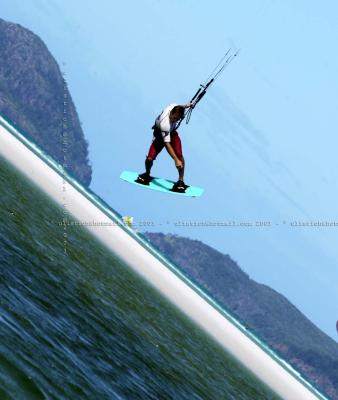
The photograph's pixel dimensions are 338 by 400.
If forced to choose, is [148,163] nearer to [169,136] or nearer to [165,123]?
[169,136]

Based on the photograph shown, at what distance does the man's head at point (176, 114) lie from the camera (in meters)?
32.3

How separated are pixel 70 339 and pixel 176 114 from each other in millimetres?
8789

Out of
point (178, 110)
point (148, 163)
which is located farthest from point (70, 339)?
point (148, 163)

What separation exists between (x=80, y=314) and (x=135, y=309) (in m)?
22.0

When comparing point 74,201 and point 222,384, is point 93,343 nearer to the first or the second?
point 222,384

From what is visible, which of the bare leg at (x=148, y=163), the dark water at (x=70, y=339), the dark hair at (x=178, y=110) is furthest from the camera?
the bare leg at (x=148, y=163)

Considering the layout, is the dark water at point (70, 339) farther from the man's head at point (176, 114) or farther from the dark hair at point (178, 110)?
the dark hair at point (178, 110)

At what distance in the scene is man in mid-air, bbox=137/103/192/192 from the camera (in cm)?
3247

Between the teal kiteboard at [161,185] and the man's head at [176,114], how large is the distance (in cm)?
517

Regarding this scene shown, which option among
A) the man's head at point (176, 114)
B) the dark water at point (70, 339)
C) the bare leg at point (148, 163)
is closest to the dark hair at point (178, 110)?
the man's head at point (176, 114)

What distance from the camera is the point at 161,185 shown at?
38.4 m

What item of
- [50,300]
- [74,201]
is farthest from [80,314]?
[74,201]

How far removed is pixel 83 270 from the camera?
55.4 m

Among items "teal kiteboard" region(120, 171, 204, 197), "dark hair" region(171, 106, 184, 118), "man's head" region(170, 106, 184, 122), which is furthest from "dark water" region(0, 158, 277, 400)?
"dark hair" region(171, 106, 184, 118)
